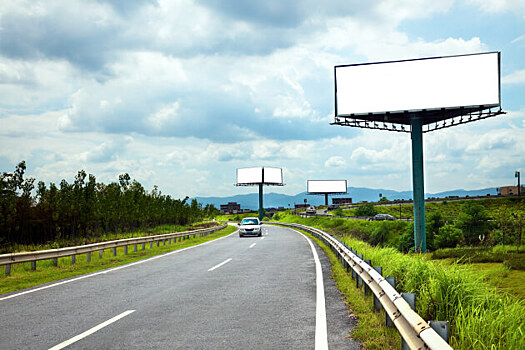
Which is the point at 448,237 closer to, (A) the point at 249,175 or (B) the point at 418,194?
(B) the point at 418,194

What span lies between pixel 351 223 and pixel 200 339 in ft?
127

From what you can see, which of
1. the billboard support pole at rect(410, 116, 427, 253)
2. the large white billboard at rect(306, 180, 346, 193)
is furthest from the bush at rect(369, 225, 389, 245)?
the large white billboard at rect(306, 180, 346, 193)

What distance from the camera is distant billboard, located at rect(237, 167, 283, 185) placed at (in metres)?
112

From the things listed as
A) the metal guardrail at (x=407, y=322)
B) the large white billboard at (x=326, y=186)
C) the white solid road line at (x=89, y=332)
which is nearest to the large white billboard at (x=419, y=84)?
the metal guardrail at (x=407, y=322)

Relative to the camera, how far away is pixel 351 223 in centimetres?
4300

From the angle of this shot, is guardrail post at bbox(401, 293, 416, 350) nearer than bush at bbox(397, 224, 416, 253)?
Yes

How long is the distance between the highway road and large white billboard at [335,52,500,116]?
85.6ft

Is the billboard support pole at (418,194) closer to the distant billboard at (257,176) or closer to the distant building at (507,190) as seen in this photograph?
the distant building at (507,190)

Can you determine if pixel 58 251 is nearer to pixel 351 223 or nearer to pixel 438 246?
pixel 438 246

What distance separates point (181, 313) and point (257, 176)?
344 feet

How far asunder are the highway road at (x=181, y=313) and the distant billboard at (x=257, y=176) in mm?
99593

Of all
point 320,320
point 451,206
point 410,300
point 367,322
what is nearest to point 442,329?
point 410,300

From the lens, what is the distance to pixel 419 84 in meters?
34.7

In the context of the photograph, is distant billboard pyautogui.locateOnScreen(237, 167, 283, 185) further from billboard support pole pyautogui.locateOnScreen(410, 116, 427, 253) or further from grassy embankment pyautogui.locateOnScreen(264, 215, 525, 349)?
grassy embankment pyautogui.locateOnScreen(264, 215, 525, 349)
